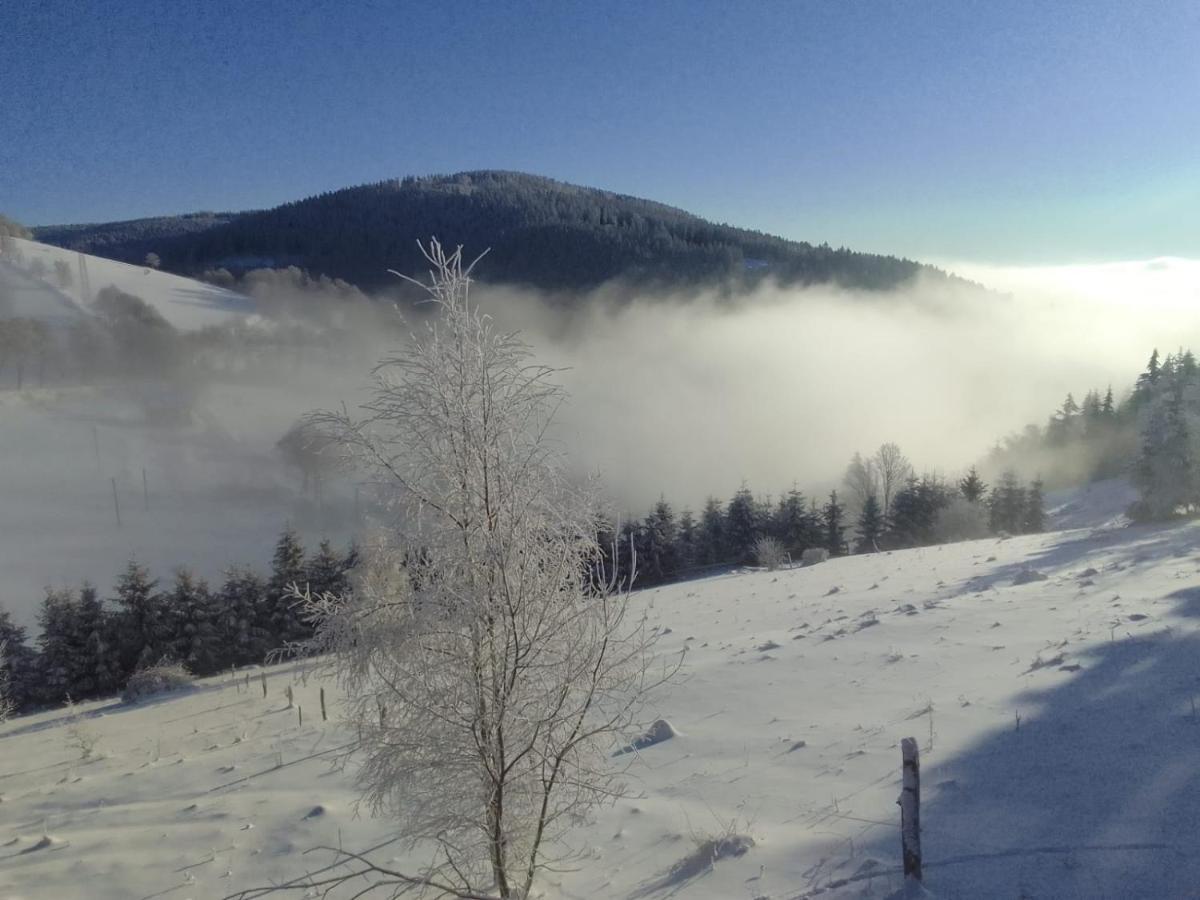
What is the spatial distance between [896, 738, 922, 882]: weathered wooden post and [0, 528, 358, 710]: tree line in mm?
30658

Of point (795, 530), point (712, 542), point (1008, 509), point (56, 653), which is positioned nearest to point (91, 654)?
point (56, 653)

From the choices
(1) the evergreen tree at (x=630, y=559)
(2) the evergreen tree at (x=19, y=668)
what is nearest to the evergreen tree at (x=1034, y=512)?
(1) the evergreen tree at (x=630, y=559)

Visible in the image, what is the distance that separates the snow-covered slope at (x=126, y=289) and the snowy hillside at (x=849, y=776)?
273ft

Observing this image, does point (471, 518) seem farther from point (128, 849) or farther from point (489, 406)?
point (128, 849)

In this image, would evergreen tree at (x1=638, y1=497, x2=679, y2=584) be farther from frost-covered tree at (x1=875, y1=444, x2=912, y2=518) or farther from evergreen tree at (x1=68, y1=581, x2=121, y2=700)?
evergreen tree at (x1=68, y1=581, x2=121, y2=700)

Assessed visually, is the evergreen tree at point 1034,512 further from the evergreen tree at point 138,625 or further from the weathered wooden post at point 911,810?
the evergreen tree at point 138,625

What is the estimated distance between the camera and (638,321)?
13988cm

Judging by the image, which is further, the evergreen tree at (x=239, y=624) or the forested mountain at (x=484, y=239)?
the forested mountain at (x=484, y=239)

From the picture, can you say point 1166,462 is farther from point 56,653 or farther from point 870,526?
point 56,653

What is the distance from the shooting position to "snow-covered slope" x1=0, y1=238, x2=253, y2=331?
8544 cm

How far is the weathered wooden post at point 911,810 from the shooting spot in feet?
19.3

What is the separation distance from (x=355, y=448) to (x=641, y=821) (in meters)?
6.39

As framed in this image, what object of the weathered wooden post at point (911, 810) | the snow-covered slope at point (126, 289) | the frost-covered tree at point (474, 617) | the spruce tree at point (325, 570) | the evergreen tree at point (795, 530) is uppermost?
the snow-covered slope at point (126, 289)

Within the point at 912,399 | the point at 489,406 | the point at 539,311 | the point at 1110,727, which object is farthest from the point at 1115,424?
the point at 489,406
